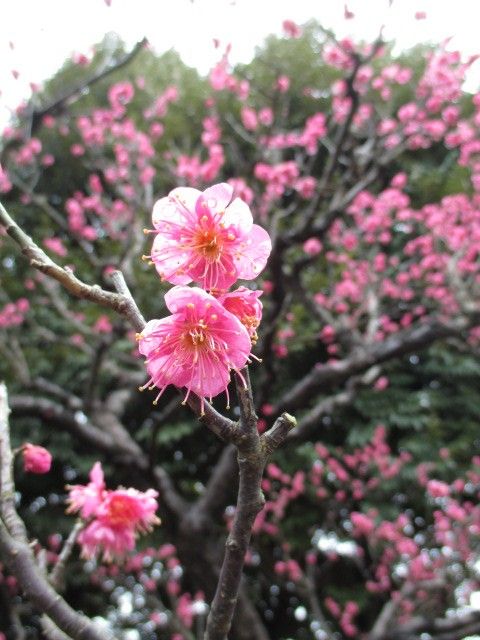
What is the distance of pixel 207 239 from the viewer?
1.10 meters

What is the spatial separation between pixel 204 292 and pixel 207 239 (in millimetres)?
198

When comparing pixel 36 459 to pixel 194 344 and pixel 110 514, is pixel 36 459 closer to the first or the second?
pixel 110 514

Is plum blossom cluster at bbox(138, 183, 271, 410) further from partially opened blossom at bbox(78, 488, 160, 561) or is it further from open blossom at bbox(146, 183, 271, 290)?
partially opened blossom at bbox(78, 488, 160, 561)

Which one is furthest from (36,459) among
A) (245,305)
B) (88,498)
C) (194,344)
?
(245,305)

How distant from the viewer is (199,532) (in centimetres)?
425

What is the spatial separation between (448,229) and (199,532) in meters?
4.00

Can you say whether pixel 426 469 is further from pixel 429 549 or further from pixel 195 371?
pixel 195 371

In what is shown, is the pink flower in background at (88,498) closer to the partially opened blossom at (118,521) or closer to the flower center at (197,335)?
the partially opened blossom at (118,521)

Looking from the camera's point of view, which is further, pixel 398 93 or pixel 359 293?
pixel 398 93

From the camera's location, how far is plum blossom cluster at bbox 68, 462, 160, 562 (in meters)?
1.61

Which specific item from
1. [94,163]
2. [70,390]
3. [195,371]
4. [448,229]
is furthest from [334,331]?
[195,371]

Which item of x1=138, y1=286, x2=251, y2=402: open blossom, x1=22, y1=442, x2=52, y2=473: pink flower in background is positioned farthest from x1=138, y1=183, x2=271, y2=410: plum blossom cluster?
x1=22, y1=442, x2=52, y2=473: pink flower in background

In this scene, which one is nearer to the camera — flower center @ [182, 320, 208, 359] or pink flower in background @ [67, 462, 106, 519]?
flower center @ [182, 320, 208, 359]

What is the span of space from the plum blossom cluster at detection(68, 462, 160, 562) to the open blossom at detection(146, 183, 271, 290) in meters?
0.78
